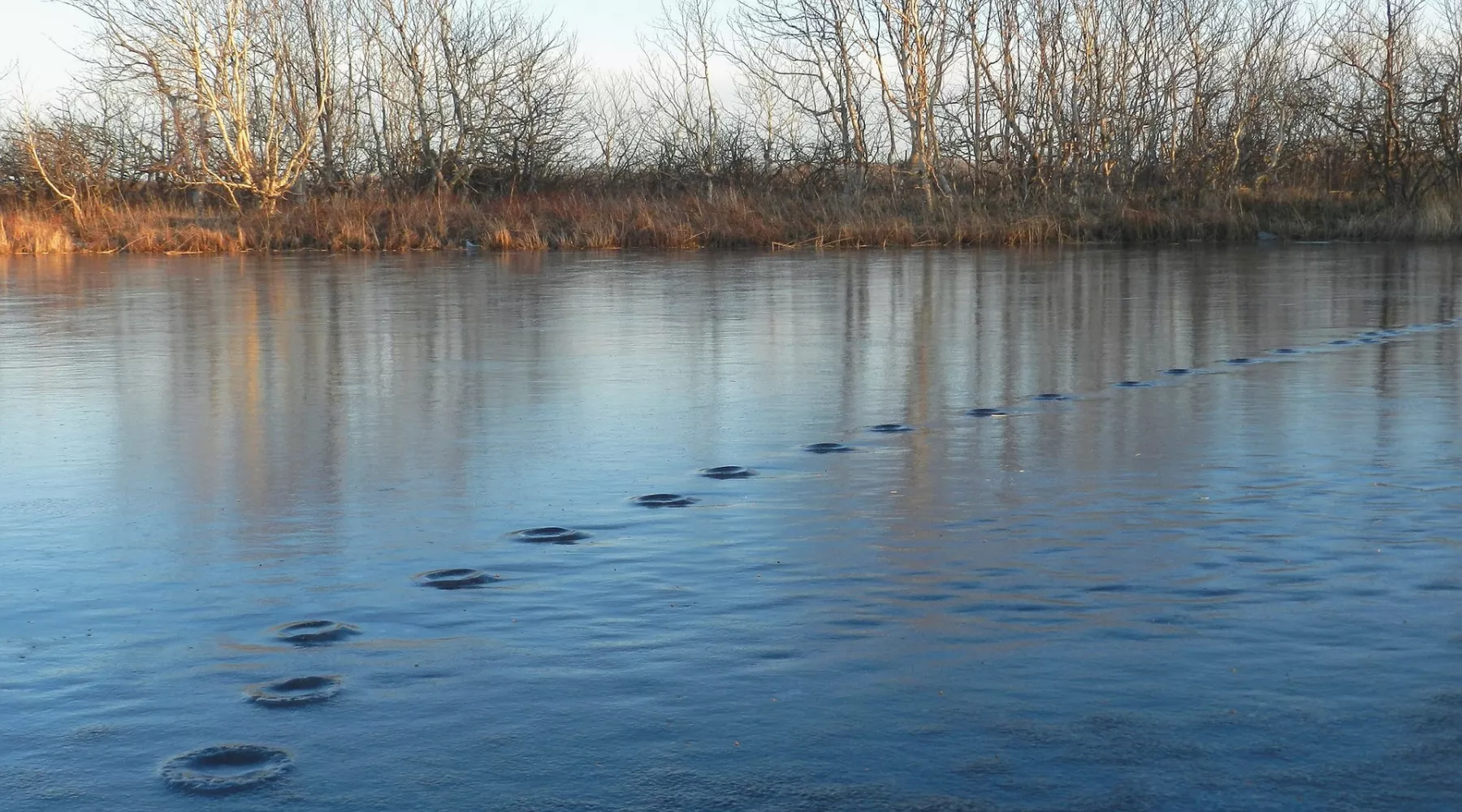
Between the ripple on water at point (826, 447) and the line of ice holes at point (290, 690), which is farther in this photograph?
the ripple on water at point (826, 447)

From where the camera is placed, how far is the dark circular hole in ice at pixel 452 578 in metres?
3.71

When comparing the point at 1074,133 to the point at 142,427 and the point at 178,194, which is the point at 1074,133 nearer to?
the point at 178,194

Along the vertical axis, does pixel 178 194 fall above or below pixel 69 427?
above

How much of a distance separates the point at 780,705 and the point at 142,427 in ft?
13.6

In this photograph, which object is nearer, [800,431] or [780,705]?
[780,705]

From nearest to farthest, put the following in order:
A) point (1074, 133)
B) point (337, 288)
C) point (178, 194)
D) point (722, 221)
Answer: point (337, 288)
point (722, 221)
point (1074, 133)
point (178, 194)

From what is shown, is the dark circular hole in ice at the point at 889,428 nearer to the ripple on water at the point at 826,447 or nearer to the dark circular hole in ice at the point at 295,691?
the ripple on water at the point at 826,447

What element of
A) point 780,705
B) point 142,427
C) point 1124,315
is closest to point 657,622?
point 780,705

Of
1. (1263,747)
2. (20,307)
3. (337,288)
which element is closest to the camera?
(1263,747)

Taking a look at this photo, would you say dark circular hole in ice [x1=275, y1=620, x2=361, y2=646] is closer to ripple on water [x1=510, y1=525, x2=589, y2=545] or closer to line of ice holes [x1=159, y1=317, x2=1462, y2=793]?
line of ice holes [x1=159, y1=317, x2=1462, y2=793]

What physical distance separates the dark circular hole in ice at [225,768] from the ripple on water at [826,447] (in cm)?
310

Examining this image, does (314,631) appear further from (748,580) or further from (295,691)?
(748,580)

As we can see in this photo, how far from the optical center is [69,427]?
20.3ft

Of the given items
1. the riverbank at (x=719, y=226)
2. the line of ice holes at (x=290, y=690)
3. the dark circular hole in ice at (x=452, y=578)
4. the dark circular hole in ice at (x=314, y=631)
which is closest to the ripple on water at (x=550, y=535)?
the line of ice holes at (x=290, y=690)
